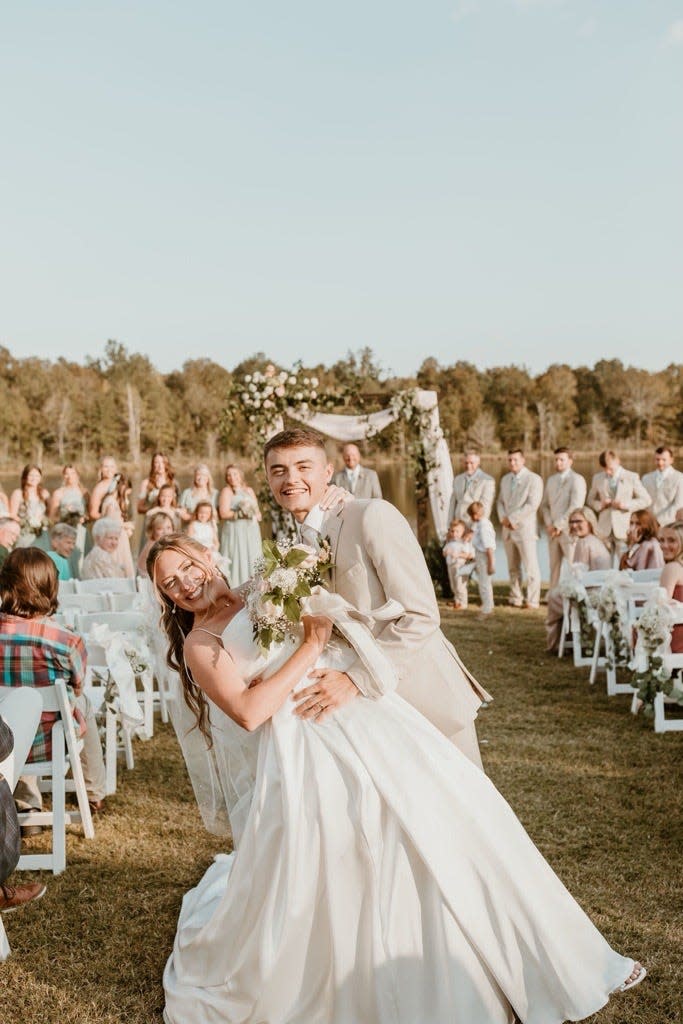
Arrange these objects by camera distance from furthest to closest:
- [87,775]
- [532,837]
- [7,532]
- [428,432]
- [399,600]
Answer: [428,432]
[7,532]
[87,775]
[532,837]
[399,600]

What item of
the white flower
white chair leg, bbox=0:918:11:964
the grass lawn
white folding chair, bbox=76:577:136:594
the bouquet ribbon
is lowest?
the grass lawn

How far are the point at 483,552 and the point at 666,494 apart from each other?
2237mm

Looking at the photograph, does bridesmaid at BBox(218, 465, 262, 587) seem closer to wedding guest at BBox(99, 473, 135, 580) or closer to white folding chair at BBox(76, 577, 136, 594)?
wedding guest at BBox(99, 473, 135, 580)

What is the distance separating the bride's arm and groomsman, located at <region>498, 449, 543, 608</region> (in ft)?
30.2

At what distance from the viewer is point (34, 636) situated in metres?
4.49

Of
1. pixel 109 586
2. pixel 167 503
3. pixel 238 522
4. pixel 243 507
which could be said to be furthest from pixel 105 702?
pixel 238 522

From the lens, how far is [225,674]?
2.89 metres

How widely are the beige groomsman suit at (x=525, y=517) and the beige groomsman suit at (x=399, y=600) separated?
29.7ft

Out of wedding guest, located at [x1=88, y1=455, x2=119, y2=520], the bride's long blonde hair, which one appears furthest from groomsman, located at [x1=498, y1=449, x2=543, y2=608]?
the bride's long blonde hair

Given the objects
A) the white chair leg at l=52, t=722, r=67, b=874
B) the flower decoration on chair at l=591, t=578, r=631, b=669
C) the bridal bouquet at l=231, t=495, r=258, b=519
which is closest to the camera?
the white chair leg at l=52, t=722, r=67, b=874

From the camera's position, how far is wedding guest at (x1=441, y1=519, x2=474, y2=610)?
12.1 m

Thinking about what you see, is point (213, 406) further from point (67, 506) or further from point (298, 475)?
point (298, 475)

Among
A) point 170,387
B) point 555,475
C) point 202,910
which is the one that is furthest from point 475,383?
point 202,910

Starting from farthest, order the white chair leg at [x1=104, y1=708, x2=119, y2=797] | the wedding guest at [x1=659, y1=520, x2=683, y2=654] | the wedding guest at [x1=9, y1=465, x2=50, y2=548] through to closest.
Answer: the wedding guest at [x1=9, y1=465, x2=50, y2=548], the wedding guest at [x1=659, y1=520, x2=683, y2=654], the white chair leg at [x1=104, y1=708, x2=119, y2=797]
